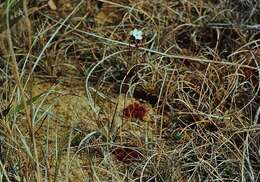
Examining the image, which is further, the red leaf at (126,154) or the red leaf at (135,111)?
the red leaf at (135,111)

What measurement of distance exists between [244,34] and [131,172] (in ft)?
2.23

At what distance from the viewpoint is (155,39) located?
6.28ft

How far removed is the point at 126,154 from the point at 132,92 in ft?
0.85

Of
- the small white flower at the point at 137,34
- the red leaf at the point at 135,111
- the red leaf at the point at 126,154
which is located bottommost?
the red leaf at the point at 126,154

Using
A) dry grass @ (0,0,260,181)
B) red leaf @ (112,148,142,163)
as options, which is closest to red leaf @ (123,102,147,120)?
dry grass @ (0,0,260,181)

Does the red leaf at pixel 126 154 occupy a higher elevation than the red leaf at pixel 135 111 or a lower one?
lower

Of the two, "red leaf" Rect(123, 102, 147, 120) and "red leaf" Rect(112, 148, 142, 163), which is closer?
"red leaf" Rect(112, 148, 142, 163)

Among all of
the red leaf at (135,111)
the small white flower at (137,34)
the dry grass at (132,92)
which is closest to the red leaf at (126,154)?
the dry grass at (132,92)

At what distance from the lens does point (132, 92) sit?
5.76 feet

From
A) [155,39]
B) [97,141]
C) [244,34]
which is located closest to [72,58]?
[155,39]

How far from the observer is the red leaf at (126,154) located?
5.06ft

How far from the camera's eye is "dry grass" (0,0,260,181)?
1.50m

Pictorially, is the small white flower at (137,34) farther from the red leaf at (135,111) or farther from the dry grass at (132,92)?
the red leaf at (135,111)

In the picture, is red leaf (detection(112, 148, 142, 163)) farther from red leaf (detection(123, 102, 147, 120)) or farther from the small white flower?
the small white flower
